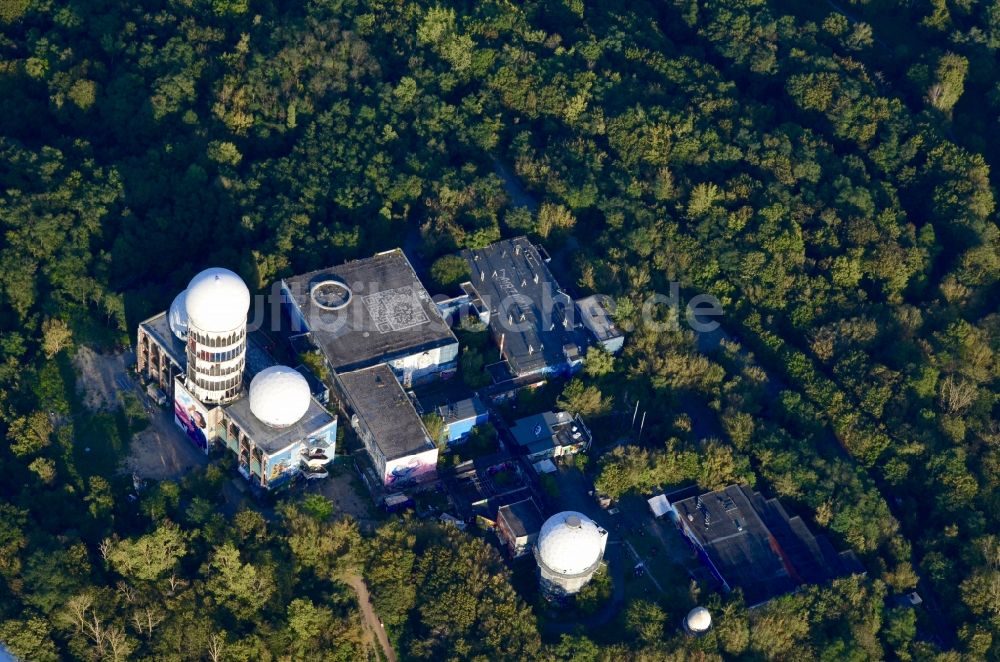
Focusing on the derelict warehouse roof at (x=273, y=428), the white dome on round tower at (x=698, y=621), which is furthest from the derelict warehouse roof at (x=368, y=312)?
the white dome on round tower at (x=698, y=621)

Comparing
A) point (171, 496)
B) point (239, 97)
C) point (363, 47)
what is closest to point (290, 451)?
point (171, 496)

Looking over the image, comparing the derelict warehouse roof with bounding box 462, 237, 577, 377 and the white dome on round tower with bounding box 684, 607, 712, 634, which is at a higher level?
the derelict warehouse roof with bounding box 462, 237, 577, 377

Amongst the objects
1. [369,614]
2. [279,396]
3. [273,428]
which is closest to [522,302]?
[279,396]

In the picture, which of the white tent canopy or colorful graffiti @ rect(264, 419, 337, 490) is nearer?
colorful graffiti @ rect(264, 419, 337, 490)

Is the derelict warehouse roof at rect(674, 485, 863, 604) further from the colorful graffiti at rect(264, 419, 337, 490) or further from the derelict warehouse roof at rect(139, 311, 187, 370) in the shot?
the derelict warehouse roof at rect(139, 311, 187, 370)

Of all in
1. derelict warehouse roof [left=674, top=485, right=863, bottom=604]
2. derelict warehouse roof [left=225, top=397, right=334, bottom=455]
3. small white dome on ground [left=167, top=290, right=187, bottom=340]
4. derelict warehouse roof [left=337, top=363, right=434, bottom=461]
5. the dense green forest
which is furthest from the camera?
small white dome on ground [left=167, top=290, right=187, bottom=340]

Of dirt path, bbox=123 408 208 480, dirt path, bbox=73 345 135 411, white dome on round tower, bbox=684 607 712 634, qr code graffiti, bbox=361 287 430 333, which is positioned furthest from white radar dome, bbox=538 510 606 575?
dirt path, bbox=73 345 135 411

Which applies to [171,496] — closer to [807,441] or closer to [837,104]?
[807,441]
